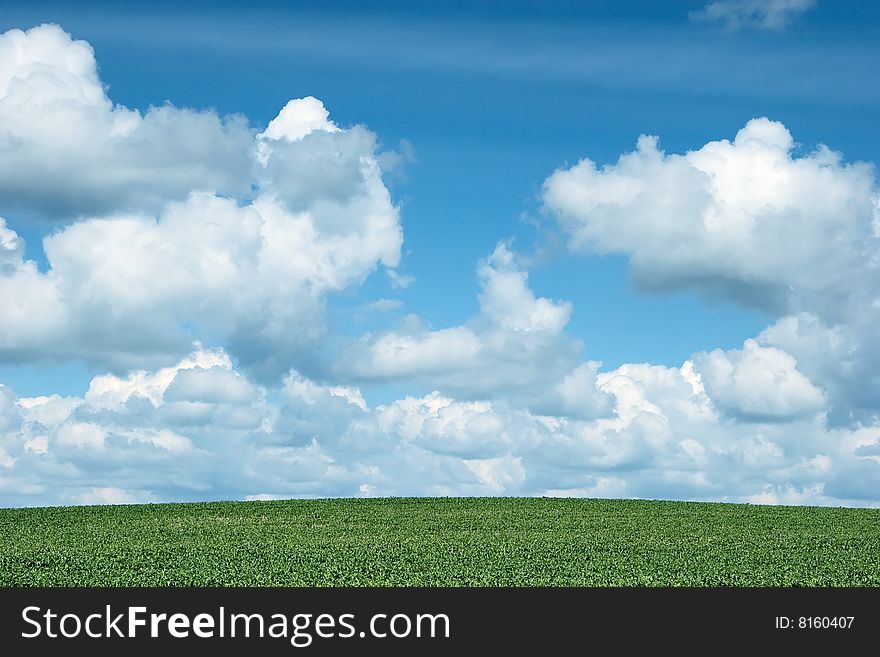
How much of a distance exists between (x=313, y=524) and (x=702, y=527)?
13299 millimetres

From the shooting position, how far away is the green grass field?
21688mm

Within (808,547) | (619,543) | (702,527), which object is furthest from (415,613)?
(702,527)

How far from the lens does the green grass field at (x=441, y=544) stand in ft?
71.2

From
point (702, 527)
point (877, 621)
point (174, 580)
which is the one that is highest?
point (702, 527)

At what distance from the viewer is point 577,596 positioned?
18109mm

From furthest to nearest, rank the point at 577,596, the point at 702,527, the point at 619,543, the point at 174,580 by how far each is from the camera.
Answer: the point at 702,527
the point at 619,543
the point at 174,580
the point at 577,596

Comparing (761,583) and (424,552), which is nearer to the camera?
(761,583)

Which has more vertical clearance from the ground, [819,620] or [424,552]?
[424,552]

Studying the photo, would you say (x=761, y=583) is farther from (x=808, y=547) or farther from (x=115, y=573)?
(x=115, y=573)

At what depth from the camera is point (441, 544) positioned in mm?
27625

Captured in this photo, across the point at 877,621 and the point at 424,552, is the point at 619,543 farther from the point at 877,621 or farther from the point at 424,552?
the point at 877,621

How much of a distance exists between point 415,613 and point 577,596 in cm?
373

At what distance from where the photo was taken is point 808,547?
2847 centimetres

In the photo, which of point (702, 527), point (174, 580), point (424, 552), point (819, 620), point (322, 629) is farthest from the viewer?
point (702, 527)
